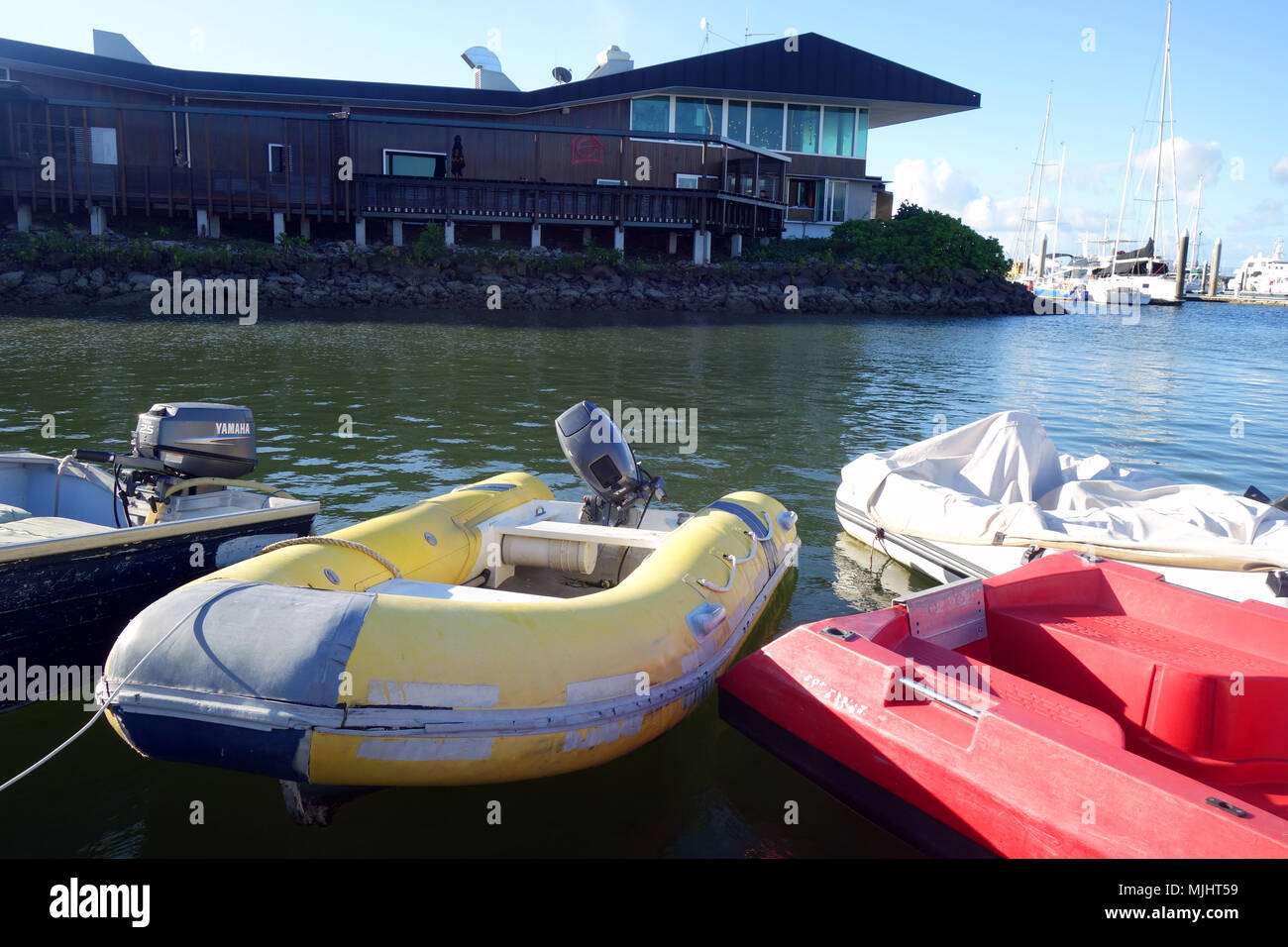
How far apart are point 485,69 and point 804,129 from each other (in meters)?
14.5

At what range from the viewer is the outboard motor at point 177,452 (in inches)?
223

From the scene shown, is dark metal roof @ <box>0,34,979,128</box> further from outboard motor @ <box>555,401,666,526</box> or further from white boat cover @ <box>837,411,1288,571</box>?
outboard motor @ <box>555,401,666,526</box>

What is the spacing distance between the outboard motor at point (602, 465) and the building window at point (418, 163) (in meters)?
28.3

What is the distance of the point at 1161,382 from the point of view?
19.8m

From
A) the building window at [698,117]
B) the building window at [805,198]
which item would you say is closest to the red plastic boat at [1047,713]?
the building window at [698,117]

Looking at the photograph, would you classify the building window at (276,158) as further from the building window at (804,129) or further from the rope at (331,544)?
the rope at (331,544)

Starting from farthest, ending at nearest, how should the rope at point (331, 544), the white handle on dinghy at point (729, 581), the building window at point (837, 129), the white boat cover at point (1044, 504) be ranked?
the building window at point (837, 129) < the white boat cover at point (1044, 504) < the white handle on dinghy at point (729, 581) < the rope at point (331, 544)

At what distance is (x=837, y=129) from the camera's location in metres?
39.0

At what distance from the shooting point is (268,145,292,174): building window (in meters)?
29.5

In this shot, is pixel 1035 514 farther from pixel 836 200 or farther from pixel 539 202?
pixel 836 200

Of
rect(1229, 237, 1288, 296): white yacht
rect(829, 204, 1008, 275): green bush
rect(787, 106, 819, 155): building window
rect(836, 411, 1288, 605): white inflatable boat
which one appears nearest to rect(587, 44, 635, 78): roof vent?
rect(787, 106, 819, 155): building window

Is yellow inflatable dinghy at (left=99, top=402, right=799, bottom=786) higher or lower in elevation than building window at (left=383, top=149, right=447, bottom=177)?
lower

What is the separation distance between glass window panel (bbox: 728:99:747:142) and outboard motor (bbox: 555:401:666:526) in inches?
1361
